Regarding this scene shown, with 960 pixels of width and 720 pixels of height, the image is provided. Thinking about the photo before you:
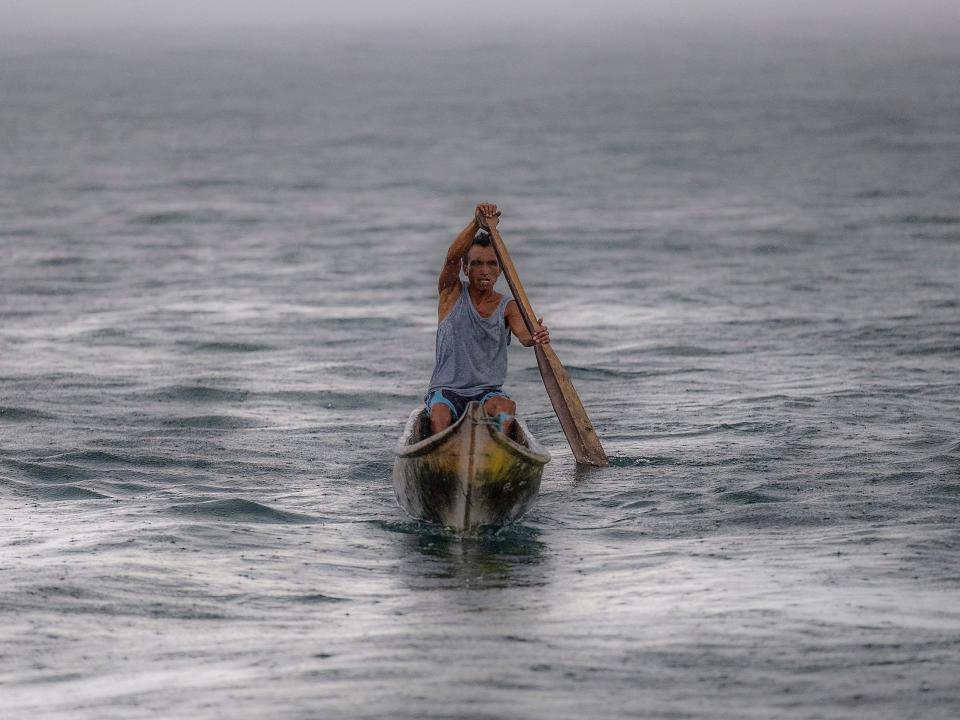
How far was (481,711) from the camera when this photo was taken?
6.39 metres

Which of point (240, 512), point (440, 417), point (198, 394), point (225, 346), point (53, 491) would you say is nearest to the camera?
point (440, 417)

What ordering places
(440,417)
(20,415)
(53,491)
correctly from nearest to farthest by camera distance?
1. (440,417)
2. (53,491)
3. (20,415)

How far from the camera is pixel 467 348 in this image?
32.1ft

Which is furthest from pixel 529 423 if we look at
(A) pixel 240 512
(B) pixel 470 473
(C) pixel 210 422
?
(B) pixel 470 473

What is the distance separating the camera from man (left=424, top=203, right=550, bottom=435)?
9.72 meters

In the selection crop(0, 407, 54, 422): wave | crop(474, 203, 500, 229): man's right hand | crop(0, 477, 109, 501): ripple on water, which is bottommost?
crop(0, 407, 54, 422): wave

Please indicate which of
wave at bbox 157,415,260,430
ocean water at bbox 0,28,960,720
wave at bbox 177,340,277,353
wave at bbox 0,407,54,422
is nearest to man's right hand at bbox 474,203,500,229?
ocean water at bbox 0,28,960,720

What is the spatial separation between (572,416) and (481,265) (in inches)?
70.9

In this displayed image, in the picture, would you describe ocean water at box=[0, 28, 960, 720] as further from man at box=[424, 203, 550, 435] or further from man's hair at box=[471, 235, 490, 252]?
man's hair at box=[471, 235, 490, 252]

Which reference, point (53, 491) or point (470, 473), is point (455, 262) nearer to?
point (470, 473)

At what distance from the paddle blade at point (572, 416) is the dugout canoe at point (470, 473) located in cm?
167

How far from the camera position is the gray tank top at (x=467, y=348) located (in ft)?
32.0

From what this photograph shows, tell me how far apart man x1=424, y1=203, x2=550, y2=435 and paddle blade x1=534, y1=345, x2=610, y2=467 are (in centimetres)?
116

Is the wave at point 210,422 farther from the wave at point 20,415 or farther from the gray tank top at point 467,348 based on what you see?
the gray tank top at point 467,348
